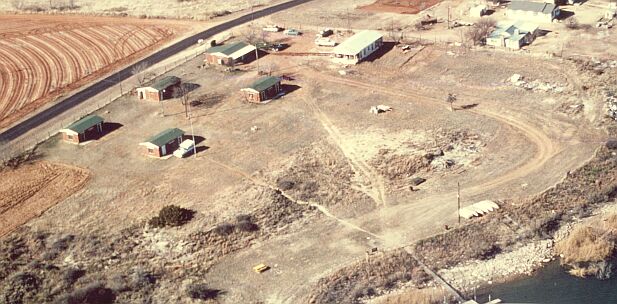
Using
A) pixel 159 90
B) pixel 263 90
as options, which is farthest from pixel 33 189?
pixel 263 90

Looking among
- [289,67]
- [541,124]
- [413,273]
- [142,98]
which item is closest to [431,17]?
[289,67]

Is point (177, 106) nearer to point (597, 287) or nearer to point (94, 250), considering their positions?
point (94, 250)

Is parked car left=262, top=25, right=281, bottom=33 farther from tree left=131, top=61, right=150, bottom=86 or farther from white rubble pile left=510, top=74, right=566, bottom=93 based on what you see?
white rubble pile left=510, top=74, right=566, bottom=93

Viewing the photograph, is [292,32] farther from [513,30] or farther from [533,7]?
[533,7]

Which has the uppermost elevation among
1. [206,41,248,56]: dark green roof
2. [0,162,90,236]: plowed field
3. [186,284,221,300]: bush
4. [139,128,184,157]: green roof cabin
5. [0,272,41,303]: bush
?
[206,41,248,56]: dark green roof

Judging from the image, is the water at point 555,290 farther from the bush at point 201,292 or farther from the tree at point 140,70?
the tree at point 140,70

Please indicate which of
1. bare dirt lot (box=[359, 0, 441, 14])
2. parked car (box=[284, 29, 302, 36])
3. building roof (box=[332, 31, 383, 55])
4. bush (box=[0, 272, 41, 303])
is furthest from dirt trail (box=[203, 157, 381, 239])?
bare dirt lot (box=[359, 0, 441, 14])
